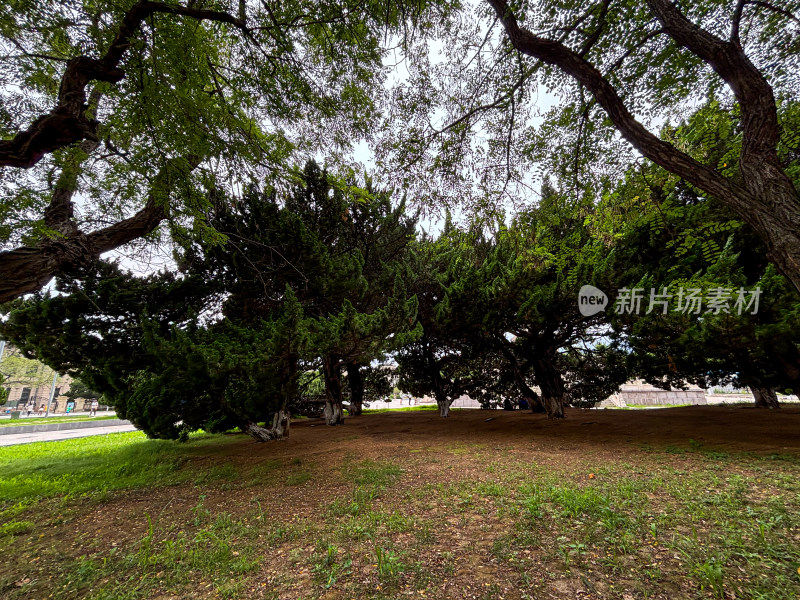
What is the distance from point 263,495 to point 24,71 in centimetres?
603

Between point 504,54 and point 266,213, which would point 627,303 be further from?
point 266,213

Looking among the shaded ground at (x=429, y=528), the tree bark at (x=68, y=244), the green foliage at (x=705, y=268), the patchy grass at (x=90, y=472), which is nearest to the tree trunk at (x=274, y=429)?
the patchy grass at (x=90, y=472)

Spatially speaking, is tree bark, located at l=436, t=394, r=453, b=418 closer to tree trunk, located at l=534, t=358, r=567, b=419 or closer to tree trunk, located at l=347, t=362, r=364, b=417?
tree trunk, located at l=347, t=362, r=364, b=417

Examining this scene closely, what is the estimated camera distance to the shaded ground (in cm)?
197

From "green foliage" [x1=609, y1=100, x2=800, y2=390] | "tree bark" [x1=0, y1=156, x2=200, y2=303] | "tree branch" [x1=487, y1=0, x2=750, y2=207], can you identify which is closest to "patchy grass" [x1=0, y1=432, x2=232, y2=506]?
"tree bark" [x1=0, y1=156, x2=200, y2=303]

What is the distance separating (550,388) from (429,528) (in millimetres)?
9051

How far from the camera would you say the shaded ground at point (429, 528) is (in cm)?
197

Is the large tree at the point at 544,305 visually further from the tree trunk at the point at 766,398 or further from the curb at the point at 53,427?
the curb at the point at 53,427

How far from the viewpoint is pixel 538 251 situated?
185 inches

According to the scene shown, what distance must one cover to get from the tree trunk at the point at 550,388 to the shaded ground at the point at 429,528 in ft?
15.3

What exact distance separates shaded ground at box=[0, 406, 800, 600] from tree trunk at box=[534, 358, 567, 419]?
15.3ft

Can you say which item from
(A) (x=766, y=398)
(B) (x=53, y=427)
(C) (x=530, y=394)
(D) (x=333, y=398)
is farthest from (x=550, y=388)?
(B) (x=53, y=427)

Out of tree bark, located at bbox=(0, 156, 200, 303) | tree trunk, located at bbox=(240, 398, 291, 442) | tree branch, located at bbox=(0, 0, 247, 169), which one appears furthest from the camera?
tree trunk, located at bbox=(240, 398, 291, 442)

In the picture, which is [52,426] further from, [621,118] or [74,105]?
[621,118]
